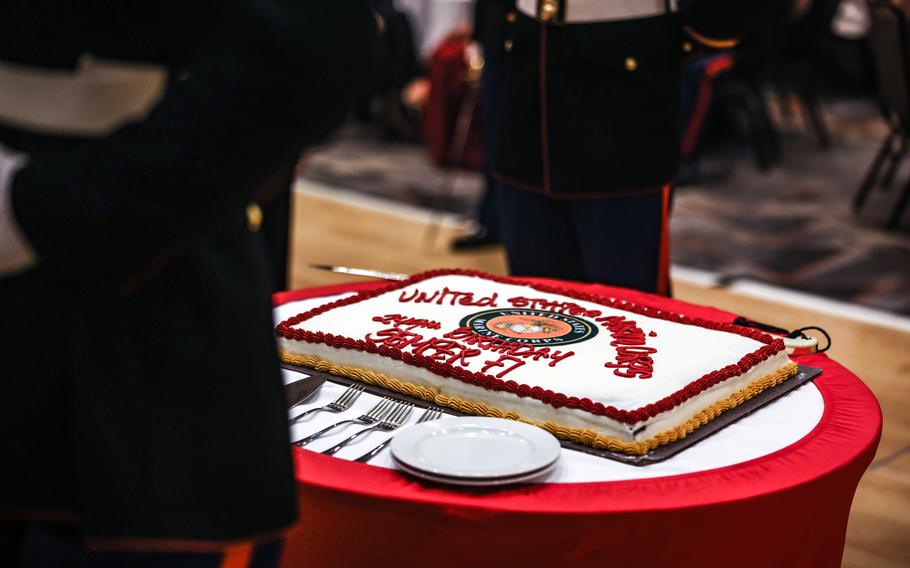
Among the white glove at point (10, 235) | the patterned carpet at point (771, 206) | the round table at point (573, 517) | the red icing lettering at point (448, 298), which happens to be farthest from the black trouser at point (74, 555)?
the patterned carpet at point (771, 206)

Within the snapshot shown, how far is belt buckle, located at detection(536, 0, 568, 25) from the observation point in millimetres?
1852

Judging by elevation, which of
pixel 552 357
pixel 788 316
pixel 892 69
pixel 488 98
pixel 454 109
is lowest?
pixel 788 316

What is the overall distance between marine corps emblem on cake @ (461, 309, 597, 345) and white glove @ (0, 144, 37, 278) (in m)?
0.71

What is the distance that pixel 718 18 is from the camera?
181 centimetres

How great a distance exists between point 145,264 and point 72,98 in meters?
0.11

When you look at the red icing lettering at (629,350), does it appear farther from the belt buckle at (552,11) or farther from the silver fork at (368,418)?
the belt buckle at (552,11)

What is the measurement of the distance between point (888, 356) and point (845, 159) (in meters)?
3.00

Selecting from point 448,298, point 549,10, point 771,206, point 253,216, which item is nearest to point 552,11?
point 549,10

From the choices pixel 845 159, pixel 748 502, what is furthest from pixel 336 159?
pixel 748 502

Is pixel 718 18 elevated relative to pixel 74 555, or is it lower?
elevated

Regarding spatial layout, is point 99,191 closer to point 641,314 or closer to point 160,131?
point 160,131

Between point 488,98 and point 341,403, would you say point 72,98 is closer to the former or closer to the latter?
point 341,403

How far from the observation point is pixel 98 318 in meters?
0.64

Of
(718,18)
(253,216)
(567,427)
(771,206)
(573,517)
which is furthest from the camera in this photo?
(771,206)
